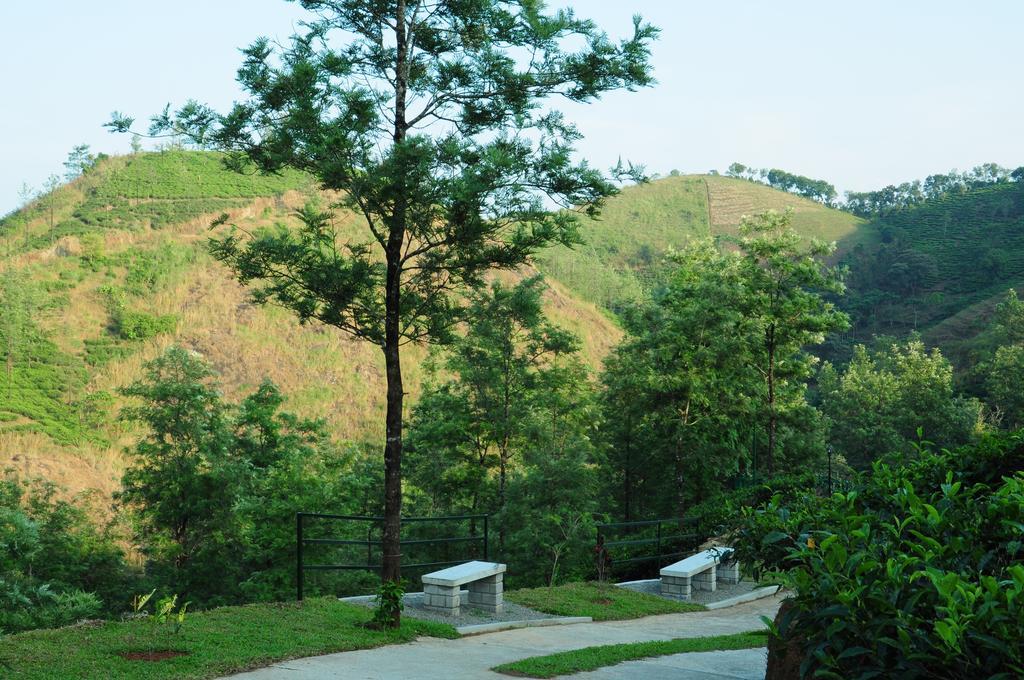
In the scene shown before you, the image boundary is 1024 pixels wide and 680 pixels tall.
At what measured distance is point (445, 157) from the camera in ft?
30.1

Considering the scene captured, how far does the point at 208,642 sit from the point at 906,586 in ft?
20.8

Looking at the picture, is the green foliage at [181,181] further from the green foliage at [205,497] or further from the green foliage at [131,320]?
the green foliage at [205,497]

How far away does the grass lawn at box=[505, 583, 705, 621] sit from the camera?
11.7m

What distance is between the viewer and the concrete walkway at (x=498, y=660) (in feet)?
23.5

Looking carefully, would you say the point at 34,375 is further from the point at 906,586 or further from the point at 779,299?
the point at 906,586

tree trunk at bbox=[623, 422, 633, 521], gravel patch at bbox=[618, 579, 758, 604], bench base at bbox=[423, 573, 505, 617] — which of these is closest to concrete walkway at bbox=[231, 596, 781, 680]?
bench base at bbox=[423, 573, 505, 617]

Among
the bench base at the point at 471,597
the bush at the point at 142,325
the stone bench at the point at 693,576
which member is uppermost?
the bush at the point at 142,325

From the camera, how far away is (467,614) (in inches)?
421

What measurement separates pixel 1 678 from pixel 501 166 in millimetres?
6288

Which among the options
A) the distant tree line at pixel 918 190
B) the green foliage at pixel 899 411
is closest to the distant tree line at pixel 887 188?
the distant tree line at pixel 918 190

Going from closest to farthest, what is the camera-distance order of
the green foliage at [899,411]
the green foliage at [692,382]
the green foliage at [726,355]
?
the green foliage at [692,382]
the green foliage at [726,355]
the green foliage at [899,411]

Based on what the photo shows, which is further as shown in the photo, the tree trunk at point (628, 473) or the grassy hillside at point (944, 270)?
the grassy hillside at point (944, 270)

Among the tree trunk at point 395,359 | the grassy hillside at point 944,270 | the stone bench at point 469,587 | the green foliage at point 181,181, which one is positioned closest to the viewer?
the tree trunk at point 395,359

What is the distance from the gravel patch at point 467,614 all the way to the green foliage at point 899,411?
34.9 meters
